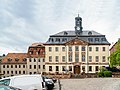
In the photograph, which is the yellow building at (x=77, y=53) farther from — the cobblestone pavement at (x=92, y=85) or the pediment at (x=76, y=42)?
the cobblestone pavement at (x=92, y=85)

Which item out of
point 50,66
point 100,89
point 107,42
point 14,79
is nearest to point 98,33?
point 107,42

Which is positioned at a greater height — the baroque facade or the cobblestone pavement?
the baroque facade

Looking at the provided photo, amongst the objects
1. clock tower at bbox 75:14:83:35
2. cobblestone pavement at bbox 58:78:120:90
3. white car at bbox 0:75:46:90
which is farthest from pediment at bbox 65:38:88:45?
white car at bbox 0:75:46:90

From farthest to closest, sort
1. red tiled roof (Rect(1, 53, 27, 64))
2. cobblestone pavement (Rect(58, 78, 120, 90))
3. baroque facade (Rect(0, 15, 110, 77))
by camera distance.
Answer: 1. red tiled roof (Rect(1, 53, 27, 64))
2. baroque facade (Rect(0, 15, 110, 77))
3. cobblestone pavement (Rect(58, 78, 120, 90))

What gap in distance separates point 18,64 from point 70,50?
76.6 ft

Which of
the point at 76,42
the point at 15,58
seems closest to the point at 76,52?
the point at 76,42

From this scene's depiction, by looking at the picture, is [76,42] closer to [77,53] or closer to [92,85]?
[77,53]

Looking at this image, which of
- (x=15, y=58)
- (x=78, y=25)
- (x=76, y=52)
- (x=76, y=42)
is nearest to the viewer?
(x=76, y=42)

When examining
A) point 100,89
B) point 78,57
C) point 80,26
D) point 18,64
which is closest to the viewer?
point 100,89

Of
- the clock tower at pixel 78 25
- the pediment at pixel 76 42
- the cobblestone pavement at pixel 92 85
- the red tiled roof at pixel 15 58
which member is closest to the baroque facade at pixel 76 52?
the pediment at pixel 76 42

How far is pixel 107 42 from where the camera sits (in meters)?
76.8

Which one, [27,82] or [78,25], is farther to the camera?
[78,25]

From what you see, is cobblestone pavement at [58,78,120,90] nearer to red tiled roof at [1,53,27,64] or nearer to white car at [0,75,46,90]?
white car at [0,75,46,90]

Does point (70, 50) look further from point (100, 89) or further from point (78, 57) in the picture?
point (100, 89)
